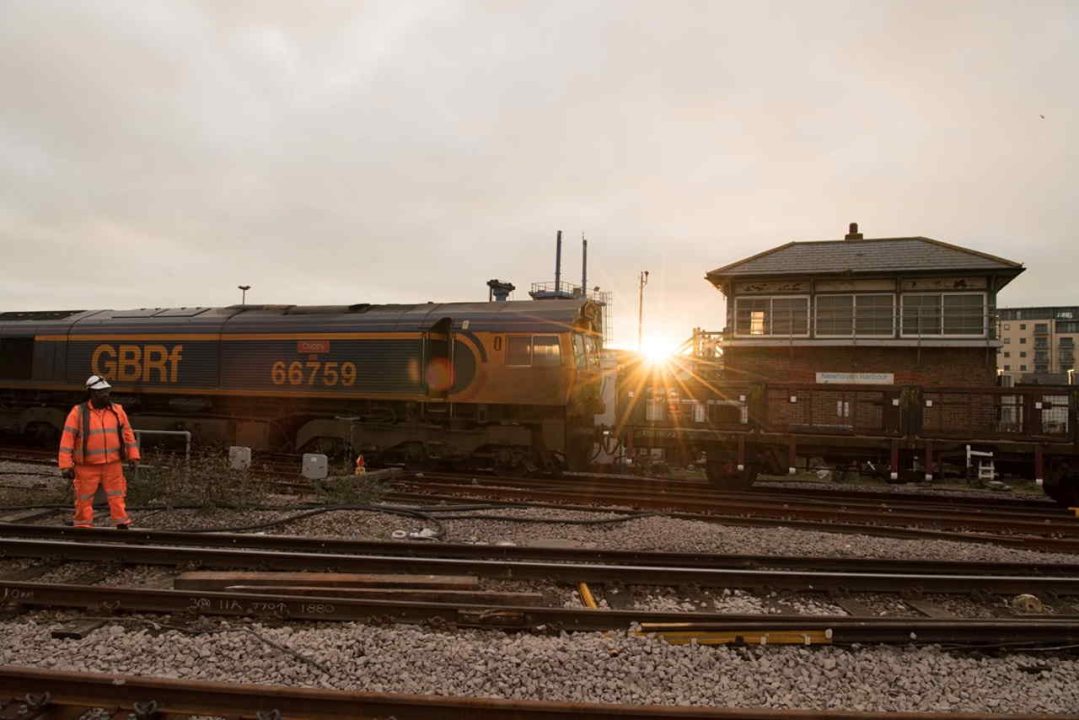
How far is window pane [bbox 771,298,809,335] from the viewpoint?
2300cm

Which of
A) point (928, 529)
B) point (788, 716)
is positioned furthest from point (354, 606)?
point (928, 529)

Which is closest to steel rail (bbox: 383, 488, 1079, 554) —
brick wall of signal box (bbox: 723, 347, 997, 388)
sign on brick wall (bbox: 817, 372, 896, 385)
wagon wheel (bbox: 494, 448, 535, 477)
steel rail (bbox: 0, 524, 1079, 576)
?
steel rail (bbox: 0, 524, 1079, 576)

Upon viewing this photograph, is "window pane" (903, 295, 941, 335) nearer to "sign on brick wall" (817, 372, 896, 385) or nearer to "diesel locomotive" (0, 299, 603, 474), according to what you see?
"sign on brick wall" (817, 372, 896, 385)

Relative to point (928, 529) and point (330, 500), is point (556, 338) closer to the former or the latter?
point (330, 500)

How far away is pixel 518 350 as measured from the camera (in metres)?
13.5

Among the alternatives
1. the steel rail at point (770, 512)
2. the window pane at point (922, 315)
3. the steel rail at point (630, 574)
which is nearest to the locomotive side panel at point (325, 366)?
the steel rail at point (770, 512)

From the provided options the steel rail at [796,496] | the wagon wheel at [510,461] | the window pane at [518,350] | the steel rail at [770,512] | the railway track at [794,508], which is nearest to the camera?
the railway track at [794,508]

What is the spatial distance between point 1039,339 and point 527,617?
4555 inches

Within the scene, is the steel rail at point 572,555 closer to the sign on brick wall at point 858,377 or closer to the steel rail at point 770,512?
the steel rail at point 770,512

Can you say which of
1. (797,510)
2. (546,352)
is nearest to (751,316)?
(546,352)

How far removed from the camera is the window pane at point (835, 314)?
2259 cm

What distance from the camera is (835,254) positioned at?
23.6m

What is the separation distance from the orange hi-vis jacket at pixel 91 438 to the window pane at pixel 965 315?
22993mm

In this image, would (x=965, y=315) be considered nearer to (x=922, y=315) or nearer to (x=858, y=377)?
(x=922, y=315)
